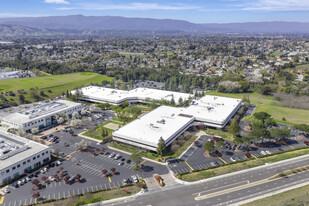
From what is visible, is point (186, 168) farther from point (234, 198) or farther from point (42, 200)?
point (42, 200)

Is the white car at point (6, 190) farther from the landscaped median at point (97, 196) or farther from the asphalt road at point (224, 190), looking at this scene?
the asphalt road at point (224, 190)

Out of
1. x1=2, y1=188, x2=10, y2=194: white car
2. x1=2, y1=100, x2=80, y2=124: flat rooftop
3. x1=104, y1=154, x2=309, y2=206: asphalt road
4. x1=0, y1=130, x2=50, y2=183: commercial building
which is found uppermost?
x1=2, y1=100, x2=80, y2=124: flat rooftop

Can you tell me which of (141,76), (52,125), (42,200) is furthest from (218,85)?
(42,200)

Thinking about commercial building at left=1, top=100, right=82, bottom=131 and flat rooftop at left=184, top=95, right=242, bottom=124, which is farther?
flat rooftop at left=184, top=95, right=242, bottom=124

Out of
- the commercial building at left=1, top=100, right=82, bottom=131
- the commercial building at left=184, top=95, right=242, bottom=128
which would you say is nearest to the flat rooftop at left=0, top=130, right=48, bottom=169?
the commercial building at left=1, top=100, right=82, bottom=131

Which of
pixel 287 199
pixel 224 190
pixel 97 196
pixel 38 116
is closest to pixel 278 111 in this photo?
pixel 287 199

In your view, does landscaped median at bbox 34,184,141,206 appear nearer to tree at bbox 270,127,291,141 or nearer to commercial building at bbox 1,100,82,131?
commercial building at bbox 1,100,82,131

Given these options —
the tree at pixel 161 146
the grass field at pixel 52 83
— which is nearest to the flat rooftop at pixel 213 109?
the tree at pixel 161 146
